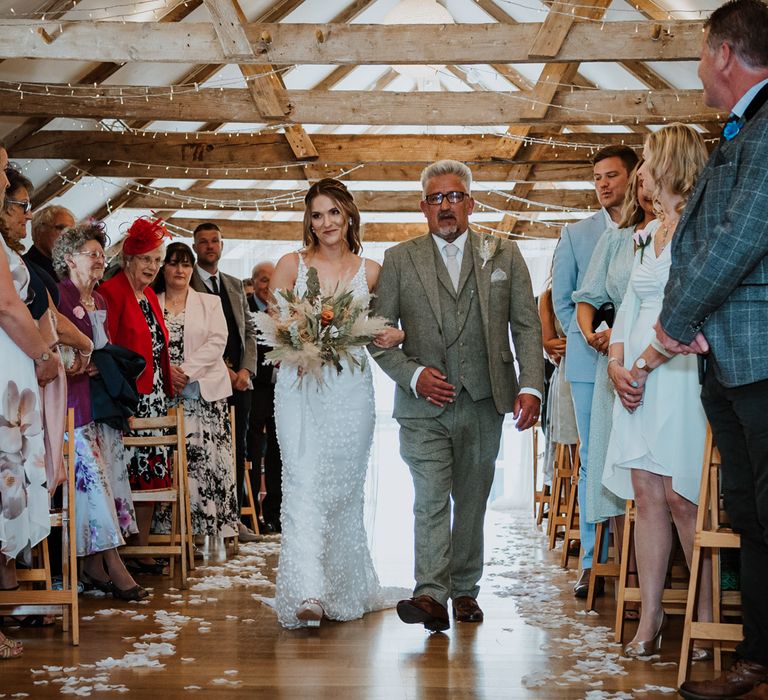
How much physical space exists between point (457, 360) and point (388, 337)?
29 centimetres

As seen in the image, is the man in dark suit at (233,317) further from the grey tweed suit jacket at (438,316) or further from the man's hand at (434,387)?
the man's hand at (434,387)

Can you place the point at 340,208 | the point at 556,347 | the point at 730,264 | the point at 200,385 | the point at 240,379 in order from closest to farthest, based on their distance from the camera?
the point at 730,264
the point at 340,208
the point at 556,347
the point at 200,385
the point at 240,379

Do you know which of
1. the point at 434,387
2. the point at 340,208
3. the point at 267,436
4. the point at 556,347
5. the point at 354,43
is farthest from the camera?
the point at 267,436

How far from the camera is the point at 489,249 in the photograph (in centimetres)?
410

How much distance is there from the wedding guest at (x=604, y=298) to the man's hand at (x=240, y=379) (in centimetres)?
305

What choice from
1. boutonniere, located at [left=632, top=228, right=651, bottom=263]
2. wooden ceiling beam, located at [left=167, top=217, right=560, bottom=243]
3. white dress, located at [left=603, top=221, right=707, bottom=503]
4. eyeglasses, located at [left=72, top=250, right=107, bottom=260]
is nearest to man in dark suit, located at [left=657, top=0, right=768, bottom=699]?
white dress, located at [left=603, top=221, right=707, bottom=503]

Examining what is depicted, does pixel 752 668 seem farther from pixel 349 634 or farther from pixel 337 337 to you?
pixel 337 337

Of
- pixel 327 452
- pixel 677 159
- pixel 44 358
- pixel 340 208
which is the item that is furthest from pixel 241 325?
pixel 677 159

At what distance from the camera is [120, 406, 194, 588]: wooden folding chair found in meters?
5.02

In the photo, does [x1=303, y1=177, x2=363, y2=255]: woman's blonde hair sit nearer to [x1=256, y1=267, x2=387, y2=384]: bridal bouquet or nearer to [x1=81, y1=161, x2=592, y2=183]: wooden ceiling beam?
[x1=256, y1=267, x2=387, y2=384]: bridal bouquet

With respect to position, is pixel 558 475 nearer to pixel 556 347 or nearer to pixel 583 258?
pixel 556 347

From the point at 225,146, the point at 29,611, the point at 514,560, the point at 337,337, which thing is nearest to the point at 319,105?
the point at 225,146

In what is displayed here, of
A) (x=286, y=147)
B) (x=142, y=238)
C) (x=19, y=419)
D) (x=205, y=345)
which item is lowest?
(x=19, y=419)

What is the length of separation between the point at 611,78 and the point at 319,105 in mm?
3911
